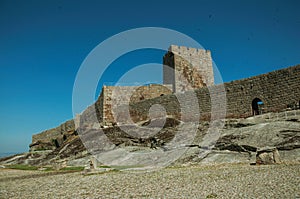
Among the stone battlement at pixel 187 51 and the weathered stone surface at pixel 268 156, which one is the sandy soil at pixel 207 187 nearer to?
the weathered stone surface at pixel 268 156

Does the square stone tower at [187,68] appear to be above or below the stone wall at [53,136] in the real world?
above

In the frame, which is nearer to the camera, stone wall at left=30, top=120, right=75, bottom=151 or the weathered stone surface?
the weathered stone surface

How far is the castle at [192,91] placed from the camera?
45.3 ft

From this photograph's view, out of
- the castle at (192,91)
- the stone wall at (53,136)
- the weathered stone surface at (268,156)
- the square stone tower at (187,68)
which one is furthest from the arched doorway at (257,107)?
the stone wall at (53,136)

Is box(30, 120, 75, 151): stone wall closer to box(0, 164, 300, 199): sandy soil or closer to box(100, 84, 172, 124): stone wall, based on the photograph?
box(100, 84, 172, 124): stone wall

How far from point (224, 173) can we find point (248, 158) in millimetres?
2830

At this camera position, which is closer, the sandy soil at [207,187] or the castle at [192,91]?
the sandy soil at [207,187]

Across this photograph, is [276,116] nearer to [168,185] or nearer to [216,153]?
[216,153]

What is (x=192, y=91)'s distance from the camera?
1819 cm

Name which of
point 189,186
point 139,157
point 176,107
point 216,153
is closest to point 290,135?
point 216,153

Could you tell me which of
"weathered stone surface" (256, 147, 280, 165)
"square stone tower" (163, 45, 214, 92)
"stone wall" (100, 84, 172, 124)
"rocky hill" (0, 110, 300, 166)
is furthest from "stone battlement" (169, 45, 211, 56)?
"weathered stone surface" (256, 147, 280, 165)

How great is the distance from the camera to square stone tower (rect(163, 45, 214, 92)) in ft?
83.7

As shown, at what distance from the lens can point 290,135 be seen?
369 inches

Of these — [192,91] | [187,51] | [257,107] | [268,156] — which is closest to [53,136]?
[187,51]
